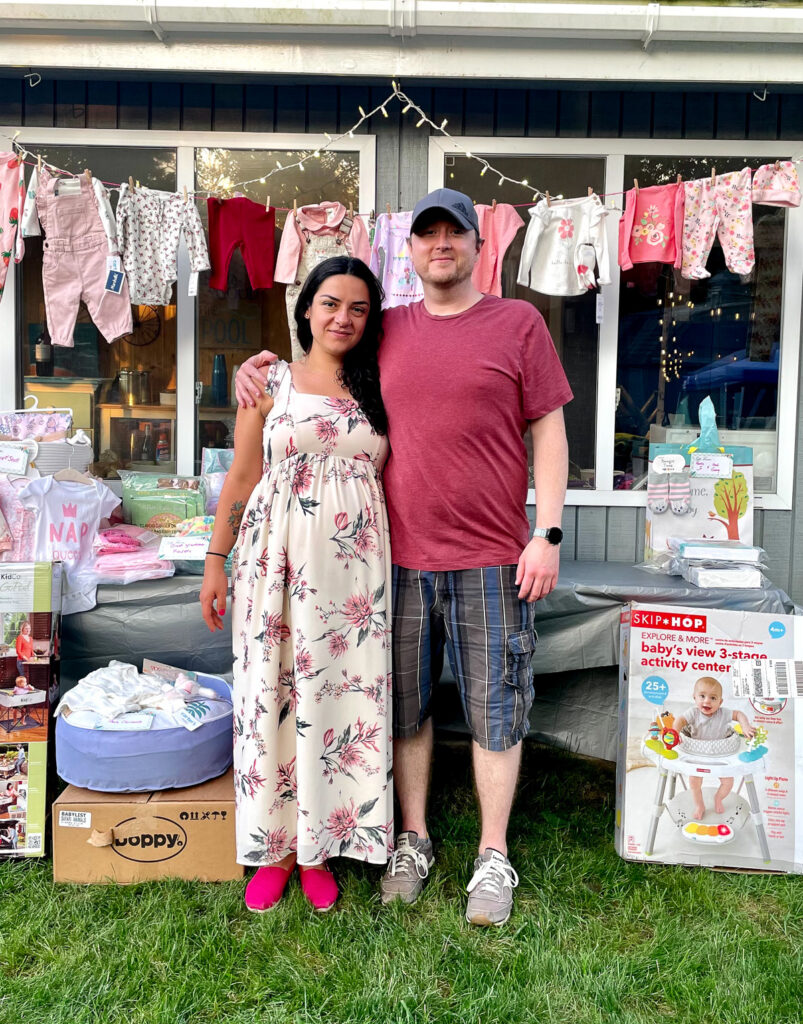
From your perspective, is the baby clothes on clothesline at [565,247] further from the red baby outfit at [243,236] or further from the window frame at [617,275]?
the red baby outfit at [243,236]

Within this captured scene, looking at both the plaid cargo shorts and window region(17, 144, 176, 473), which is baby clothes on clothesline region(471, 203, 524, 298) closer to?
window region(17, 144, 176, 473)

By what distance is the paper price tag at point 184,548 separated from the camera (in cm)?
315

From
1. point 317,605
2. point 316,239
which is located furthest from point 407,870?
point 316,239

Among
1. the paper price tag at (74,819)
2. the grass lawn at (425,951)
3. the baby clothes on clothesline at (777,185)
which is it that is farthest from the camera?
the baby clothes on clothesline at (777,185)

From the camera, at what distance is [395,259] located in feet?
12.6

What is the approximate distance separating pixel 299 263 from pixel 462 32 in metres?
1.17

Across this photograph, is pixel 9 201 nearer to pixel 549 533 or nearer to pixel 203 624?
pixel 203 624

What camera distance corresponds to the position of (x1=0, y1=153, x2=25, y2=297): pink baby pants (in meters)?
3.63

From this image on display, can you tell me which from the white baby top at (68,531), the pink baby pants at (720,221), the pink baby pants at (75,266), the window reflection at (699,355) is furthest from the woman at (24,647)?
the pink baby pants at (720,221)

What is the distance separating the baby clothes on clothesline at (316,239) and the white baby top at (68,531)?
118 centimetres

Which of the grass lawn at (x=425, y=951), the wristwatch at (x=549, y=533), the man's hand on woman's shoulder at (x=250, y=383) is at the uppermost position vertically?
the man's hand on woman's shoulder at (x=250, y=383)

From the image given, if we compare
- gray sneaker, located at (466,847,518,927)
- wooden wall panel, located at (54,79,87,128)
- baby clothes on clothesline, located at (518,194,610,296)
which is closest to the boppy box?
gray sneaker, located at (466,847,518,927)

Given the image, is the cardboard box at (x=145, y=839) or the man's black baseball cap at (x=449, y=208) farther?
the cardboard box at (x=145, y=839)

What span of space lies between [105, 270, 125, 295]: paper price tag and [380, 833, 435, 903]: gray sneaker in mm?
2648
